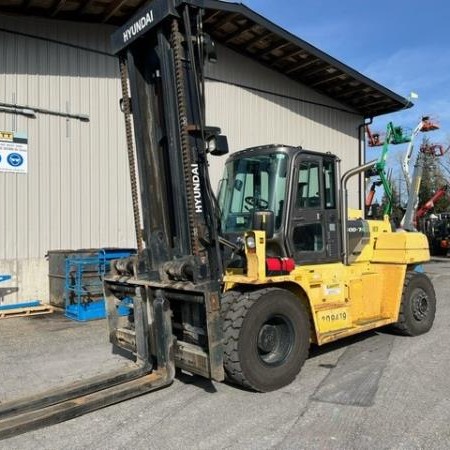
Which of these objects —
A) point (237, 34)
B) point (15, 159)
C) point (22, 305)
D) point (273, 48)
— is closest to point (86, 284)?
point (22, 305)

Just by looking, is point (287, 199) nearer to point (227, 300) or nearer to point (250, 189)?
point (250, 189)

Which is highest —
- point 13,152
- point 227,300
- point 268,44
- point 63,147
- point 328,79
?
point 268,44

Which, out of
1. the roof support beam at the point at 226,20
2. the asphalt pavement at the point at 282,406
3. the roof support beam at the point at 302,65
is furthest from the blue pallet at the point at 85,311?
the roof support beam at the point at 302,65

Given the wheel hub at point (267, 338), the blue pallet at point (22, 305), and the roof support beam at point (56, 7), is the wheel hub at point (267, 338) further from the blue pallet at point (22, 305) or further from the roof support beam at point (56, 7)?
the roof support beam at point (56, 7)

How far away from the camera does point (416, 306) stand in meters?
8.05

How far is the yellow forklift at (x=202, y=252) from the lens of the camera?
17.2 feet

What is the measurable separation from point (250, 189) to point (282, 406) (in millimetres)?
2650

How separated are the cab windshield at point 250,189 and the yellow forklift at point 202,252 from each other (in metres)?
0.01

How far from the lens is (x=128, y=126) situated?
620cm

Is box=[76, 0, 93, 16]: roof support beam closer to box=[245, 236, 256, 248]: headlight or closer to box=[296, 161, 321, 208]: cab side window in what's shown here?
box=[296, 161, 321, 208]: cab side window

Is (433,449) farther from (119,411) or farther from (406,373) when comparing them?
(119,411)

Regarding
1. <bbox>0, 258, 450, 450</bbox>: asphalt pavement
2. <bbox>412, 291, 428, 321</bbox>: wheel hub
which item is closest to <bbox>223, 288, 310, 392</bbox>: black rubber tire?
<bbox>0, 258, 450, 450</bbox>: asphalt pavement

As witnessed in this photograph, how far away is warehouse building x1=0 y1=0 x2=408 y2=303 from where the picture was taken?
10734 mm

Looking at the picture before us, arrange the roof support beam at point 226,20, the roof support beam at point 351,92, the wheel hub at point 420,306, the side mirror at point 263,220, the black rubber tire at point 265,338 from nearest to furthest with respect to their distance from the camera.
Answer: the black rubber tire at point 265,338, the side mirror at point 263,220, the wheel hub at point 420,306, the roof support beam at point 226,20, the roof support beam at point 351,92
